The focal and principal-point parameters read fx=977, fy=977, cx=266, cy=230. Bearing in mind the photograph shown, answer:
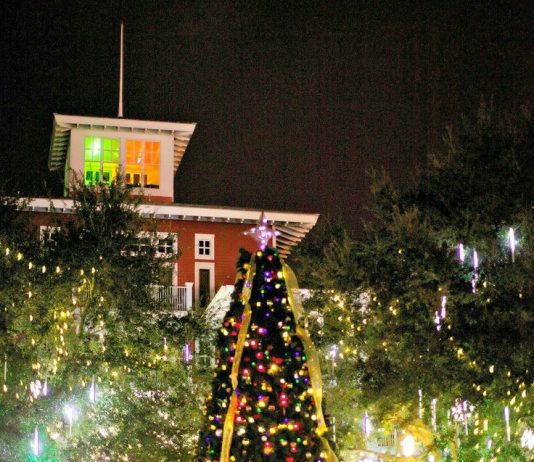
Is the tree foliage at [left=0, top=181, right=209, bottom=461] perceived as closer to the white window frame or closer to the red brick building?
the red brick building

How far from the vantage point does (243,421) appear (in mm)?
11516

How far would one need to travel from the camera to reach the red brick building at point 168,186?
36906 mm

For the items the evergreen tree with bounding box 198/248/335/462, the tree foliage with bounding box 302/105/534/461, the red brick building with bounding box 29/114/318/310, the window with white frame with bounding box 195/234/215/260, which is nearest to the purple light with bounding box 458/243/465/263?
the tree foliage with bounding box 302/105/534/461

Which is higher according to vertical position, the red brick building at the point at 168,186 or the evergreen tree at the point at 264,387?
the red brick building at the point at 168,186

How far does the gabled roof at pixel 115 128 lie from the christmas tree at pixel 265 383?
2616cm

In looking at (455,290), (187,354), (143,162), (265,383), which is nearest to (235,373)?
(265,383)

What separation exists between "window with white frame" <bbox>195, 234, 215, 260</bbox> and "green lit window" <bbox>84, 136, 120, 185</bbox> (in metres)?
4.15

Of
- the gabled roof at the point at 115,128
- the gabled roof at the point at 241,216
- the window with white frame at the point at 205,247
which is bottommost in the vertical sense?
the window with white frame at the point at 205,247

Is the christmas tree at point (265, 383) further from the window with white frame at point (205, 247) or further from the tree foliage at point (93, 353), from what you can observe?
the window with white frame at point (205, 247)

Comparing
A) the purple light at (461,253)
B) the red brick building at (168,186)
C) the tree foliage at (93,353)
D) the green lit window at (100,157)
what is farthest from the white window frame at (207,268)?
the purple light at (461,253)

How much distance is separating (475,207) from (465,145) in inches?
62.5

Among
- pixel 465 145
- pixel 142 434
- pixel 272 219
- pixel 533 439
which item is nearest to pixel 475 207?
pixel 465 145

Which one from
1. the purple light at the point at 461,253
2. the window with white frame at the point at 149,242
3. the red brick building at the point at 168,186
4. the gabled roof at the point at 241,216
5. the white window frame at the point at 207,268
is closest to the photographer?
the purple light at the point at 461,253

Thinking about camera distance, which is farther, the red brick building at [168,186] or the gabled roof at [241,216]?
the red brick building at [168,186]
